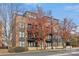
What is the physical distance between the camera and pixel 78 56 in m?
16.0

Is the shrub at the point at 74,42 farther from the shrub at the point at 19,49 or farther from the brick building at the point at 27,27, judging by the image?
the shrub at the point at 19,49

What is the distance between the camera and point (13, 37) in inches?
632

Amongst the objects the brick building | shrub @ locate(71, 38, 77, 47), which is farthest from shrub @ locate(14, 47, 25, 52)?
shrub @ locate(71, 38, 77, 47)

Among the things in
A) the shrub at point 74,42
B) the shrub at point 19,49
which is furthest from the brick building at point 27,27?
the shrub at point 74,42

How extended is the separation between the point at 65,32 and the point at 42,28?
29 centimetres

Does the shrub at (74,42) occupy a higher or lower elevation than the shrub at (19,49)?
higher

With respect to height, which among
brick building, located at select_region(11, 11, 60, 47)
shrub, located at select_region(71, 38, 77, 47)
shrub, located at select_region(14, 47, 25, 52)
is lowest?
shrub, located at select_region(14, 47, 25, 52)

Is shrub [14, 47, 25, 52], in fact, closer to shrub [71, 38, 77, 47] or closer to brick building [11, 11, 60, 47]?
brick building [11, 11, 60, 47]

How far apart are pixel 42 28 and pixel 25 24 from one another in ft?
0.72

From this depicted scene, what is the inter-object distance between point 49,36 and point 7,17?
1.89 ft

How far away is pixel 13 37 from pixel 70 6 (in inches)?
31.9

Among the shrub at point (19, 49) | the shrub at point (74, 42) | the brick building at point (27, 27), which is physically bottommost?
the shrub at point (19, 49)

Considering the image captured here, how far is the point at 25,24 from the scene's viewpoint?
52.6 feet

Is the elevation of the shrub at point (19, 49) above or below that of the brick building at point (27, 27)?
below
